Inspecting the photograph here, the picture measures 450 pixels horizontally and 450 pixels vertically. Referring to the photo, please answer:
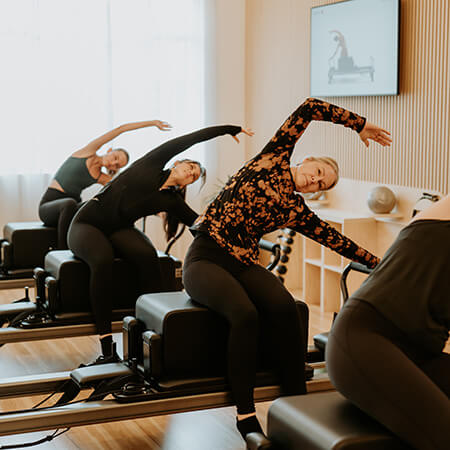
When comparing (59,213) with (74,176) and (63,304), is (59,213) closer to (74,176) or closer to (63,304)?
(74,176)

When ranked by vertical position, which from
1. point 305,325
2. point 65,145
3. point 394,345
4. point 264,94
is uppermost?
point 264,94

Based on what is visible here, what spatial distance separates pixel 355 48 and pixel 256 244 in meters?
2.63

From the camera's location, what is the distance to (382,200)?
4.46 metres

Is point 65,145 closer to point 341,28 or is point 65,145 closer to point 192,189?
point 192,189

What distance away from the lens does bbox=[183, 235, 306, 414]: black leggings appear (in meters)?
2.43

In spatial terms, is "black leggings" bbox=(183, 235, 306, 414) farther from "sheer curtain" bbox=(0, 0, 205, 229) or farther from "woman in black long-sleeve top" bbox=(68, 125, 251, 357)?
"sheer curtain" bbox=(0, 0, 205, 229)

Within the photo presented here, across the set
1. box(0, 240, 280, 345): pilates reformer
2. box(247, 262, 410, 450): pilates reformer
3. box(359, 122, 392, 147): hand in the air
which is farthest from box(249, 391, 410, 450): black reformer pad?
box(0, 240, 280, 345): pilates reformer

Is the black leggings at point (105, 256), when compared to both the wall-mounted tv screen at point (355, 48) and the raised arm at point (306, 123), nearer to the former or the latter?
the raised arm at point (306, 123)

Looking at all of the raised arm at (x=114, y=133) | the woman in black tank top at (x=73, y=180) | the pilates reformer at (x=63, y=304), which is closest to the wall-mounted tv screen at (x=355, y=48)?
the raised arm at (x=114, y=133)

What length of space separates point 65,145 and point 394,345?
492cm

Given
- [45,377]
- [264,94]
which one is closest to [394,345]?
[45,377]

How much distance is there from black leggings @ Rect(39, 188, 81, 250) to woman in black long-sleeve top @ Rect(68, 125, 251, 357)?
894 millimetres

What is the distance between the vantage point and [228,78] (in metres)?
6.53

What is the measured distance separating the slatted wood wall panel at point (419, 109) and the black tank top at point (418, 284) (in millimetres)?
2613
